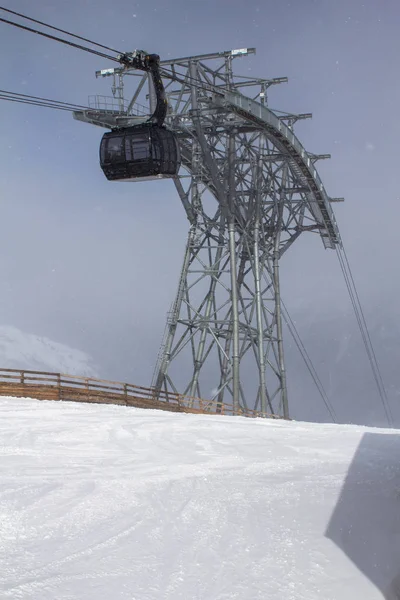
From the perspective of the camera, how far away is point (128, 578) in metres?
8.32

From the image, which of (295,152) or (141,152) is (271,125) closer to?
(295,152)

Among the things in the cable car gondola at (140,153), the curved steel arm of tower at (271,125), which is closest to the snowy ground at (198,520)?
the cable car gondola at (140,153)

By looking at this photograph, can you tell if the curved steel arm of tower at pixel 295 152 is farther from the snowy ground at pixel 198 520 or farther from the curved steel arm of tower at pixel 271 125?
the snowy ground at pixel 198 520

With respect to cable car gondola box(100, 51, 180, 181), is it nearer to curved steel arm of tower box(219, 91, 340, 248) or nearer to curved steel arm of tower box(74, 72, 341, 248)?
curved steel arm of tower box(74, 72, 341, 248)

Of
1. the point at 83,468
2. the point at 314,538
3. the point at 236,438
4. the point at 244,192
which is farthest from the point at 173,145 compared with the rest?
the point at 244,192

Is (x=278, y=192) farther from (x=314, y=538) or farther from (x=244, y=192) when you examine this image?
(x=314, y=538)

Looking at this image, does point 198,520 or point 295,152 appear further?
point 295,152

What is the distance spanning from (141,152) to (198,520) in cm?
1257

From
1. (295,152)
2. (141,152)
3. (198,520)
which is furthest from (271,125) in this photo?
(198,520)

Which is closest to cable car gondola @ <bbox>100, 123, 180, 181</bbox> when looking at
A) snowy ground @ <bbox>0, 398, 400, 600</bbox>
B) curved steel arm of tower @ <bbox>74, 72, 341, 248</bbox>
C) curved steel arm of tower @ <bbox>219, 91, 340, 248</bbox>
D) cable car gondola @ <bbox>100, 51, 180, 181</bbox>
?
cable car gondola @ <bbox>100, 51, 180, 181</bbox>

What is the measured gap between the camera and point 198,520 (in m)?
10.2

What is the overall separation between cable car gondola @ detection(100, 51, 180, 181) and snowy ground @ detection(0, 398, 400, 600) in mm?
8044

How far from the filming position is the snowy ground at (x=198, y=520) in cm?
815

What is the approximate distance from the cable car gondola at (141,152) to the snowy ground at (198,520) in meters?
8.04
